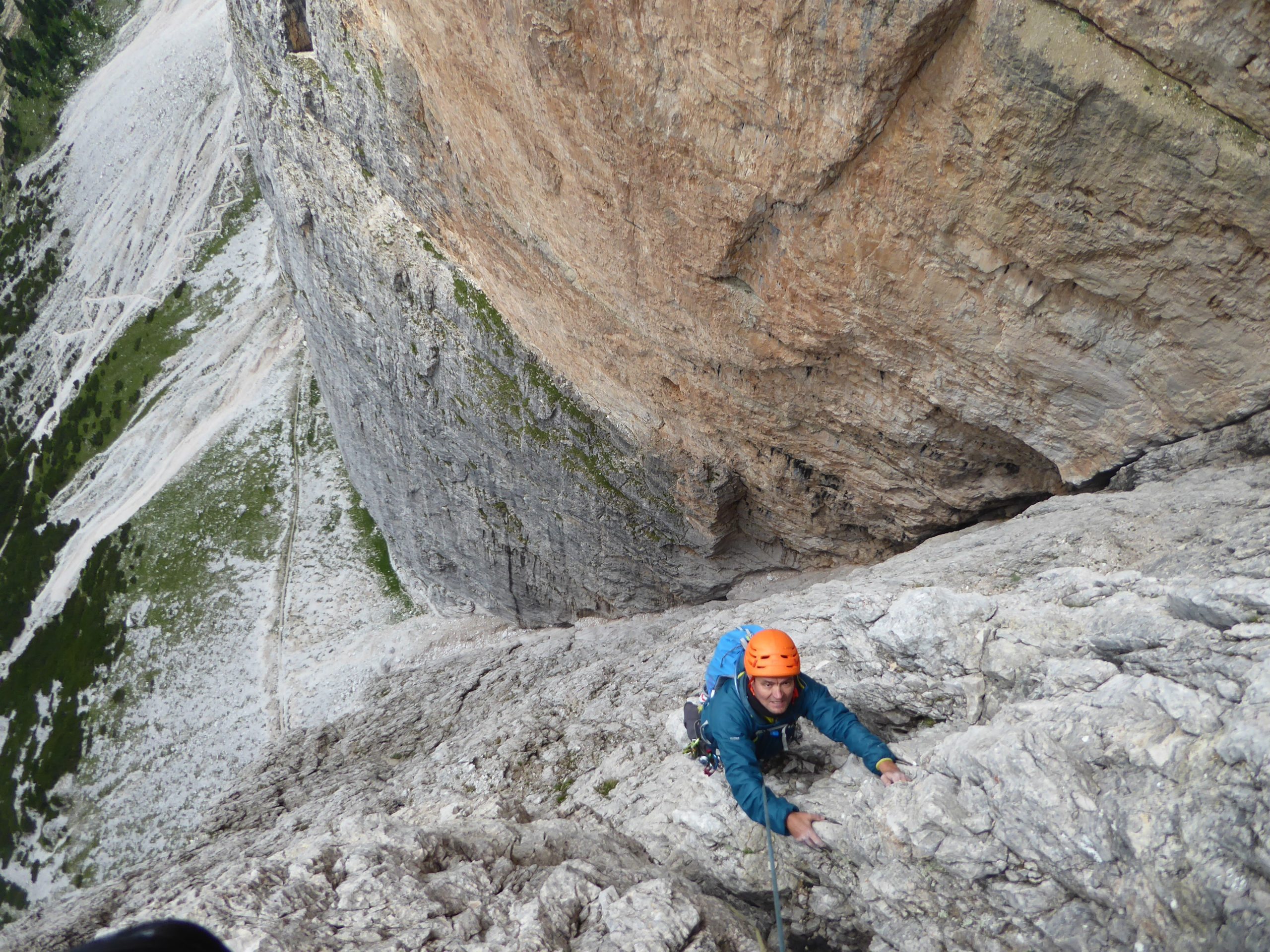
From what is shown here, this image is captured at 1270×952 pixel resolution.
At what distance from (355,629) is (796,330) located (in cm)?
2937

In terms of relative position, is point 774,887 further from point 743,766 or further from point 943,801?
point 943,801

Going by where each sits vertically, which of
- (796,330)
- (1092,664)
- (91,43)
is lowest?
(1092,664)

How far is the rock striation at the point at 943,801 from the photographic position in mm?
5316

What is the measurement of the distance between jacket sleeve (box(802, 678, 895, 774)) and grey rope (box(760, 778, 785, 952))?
0.72 meters

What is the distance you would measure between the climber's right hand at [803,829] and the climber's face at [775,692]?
101 centimetres

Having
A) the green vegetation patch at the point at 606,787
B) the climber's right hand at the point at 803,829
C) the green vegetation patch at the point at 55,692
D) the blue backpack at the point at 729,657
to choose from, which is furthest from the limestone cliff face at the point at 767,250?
the green vegetation patch at the point at 55,692

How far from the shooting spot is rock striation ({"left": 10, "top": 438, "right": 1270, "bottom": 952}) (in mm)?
5316

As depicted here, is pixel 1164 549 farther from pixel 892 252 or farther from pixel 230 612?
pixel 230 612

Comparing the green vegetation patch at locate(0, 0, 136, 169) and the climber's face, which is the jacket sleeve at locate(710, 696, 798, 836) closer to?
the climber's face

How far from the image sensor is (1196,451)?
11.0 metres

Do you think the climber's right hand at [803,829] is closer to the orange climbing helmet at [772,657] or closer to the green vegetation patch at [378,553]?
the orange climbing helmet at [772,657]

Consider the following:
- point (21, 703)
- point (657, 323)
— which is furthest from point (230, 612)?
point (657, 323)

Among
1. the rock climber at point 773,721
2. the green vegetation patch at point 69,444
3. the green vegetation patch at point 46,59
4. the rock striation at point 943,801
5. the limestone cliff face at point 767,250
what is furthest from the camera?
the green vegetation patch at point 46,59

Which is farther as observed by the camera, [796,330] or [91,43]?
[91,43]
